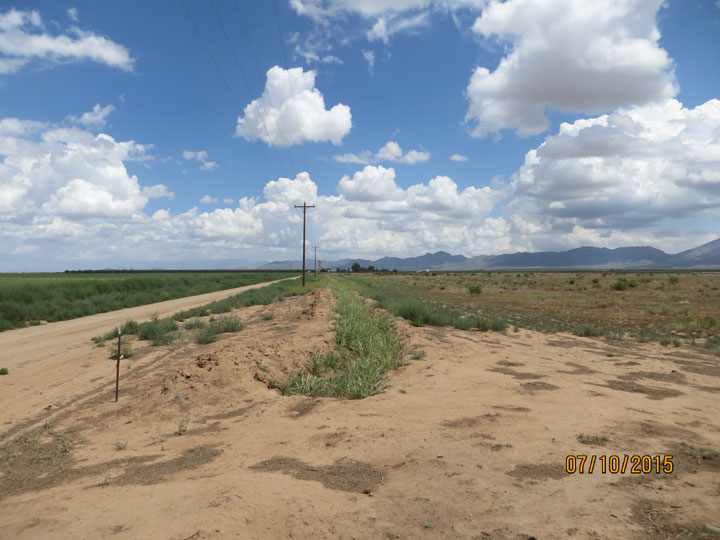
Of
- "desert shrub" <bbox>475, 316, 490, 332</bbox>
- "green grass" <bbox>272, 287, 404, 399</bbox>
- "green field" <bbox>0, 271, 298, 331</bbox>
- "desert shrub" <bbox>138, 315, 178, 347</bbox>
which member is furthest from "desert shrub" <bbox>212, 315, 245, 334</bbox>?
"green field" <bbox>0, 271, 298, 331</bbox>

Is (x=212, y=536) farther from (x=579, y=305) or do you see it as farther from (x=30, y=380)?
(x=579, y=305)

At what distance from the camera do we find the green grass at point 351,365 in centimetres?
918

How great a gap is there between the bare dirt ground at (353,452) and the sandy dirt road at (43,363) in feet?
0.31

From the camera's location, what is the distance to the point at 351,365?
11.0 meters

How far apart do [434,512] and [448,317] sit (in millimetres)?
16476

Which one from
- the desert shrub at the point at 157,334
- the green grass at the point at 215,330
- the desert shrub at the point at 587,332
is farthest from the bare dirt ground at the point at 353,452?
the desert shrub at the point at 587,332

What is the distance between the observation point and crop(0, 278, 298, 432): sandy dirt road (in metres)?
8.68

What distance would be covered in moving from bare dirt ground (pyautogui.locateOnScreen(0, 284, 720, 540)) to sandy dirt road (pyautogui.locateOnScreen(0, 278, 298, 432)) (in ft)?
0.31

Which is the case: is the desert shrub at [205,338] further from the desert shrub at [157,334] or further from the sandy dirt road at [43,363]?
the sandy dirt road at [43,363]

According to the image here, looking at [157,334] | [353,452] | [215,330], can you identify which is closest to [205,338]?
[215,330]

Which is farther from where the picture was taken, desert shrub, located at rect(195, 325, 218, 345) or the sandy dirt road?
desert shrub, located at rect(195, 325, 218, 345)
